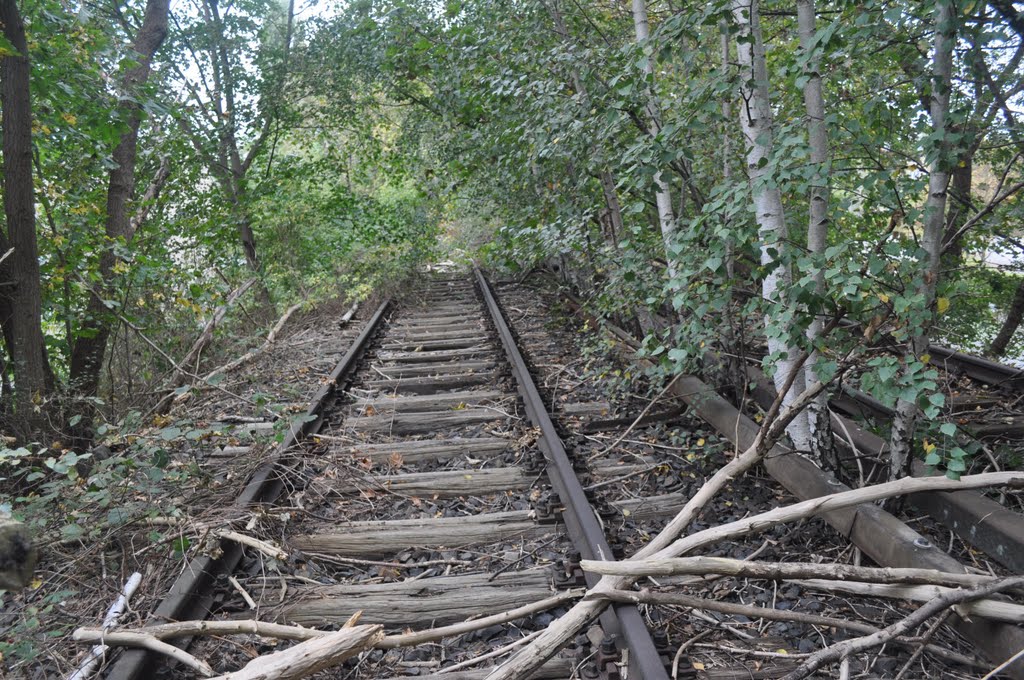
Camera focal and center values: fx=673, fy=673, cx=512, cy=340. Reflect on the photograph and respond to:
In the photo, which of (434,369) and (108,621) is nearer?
(108,621)

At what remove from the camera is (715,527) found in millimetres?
2928

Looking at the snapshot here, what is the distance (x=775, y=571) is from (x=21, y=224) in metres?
4.63

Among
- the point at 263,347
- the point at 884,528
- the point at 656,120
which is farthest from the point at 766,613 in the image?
the point at 263,347

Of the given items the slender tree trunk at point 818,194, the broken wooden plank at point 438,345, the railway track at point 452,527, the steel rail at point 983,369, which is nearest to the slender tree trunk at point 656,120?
the slender tree trunk at point 818,194

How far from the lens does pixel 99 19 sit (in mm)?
6082

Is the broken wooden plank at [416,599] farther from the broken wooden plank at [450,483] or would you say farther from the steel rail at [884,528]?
the steel rail at [884,528]

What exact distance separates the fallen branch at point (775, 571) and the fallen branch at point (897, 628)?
109mm

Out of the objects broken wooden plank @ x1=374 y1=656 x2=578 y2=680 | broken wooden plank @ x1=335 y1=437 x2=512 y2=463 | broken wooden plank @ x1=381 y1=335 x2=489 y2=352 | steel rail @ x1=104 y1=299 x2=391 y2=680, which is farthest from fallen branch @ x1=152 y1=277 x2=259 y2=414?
broken wooden plank @ x1=374 y1=656 x2=578 y2=680

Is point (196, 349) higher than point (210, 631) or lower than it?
higher

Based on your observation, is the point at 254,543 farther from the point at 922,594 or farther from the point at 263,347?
the point at 263,347

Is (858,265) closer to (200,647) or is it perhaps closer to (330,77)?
(200,647)

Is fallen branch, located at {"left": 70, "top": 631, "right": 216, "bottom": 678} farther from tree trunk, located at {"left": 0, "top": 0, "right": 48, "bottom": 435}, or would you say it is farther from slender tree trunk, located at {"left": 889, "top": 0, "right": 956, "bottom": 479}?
slender tree trunk, located at {"left": 889, "top": 0, "right": 956, "bottom": 479}

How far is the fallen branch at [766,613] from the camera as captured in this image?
2.29m

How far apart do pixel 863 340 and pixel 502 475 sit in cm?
215
